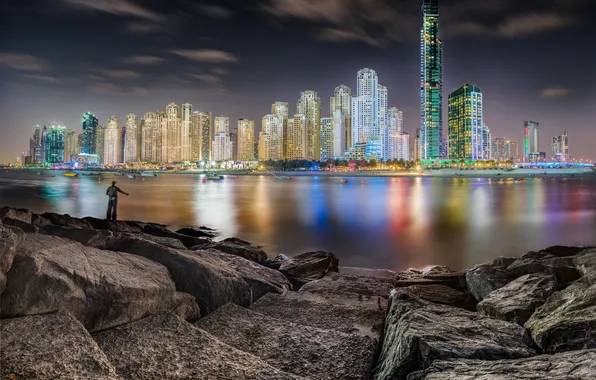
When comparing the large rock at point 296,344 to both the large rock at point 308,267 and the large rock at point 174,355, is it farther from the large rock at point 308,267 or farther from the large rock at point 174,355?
the large rock at point 308,267

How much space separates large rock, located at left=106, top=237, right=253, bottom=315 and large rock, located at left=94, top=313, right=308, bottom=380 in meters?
1.12

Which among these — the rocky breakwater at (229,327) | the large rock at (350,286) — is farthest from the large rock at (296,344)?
the large rock at (350,286)

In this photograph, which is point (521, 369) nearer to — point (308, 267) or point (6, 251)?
point (6, 251)

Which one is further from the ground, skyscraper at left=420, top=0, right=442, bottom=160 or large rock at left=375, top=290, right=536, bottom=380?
skyscraper at left=420, top=0, right=442, bottom=160

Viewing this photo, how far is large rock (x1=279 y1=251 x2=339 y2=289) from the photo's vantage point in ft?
24.4

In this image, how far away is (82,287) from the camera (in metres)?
3.27

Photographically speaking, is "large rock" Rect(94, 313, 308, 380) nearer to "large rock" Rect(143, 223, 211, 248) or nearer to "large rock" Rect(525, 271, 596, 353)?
"large rock" Rect(525, 271, 596, 353)

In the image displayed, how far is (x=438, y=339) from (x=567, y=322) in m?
1.19

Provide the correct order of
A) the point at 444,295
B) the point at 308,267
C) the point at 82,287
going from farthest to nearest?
1. the point at 308,267
2. the point at 444,295
3. the point at 82,287

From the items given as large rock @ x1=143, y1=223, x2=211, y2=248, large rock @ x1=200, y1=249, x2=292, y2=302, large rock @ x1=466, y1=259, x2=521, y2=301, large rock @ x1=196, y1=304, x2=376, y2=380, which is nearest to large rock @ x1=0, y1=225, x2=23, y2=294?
large rock @ x1=196, y1=304, x2=376, y2=380

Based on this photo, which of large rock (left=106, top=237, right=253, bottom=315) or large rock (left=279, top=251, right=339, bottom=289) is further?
large rock (left=279, top=251, right=339, bottom=289)

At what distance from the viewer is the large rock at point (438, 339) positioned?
2785 millimetres

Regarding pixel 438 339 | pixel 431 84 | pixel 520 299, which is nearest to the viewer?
pixel 438 339

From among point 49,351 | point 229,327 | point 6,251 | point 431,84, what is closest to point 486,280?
point 229,327
